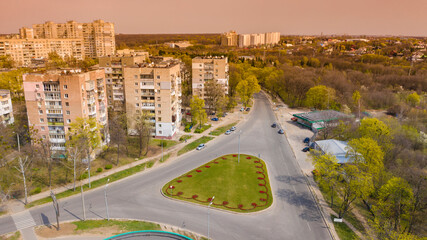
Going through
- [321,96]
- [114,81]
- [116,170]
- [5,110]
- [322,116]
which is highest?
[114,81]

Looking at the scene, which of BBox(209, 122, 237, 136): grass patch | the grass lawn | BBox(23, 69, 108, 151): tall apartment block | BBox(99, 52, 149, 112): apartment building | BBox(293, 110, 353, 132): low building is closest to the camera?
the grass lawn

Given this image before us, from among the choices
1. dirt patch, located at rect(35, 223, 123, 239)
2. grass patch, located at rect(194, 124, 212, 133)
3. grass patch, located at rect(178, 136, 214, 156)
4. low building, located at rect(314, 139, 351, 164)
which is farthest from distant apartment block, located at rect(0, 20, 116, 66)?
low building, located at rect(314, 139, 351, 164)

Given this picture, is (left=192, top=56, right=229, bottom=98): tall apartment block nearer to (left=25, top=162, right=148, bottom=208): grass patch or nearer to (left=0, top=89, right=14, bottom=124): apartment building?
(left=25, top=162, right=148, bottom=208): grass patch

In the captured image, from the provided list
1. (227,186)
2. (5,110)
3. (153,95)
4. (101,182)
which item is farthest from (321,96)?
(5,110)

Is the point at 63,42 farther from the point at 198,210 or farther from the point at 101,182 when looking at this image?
the point at 198,210

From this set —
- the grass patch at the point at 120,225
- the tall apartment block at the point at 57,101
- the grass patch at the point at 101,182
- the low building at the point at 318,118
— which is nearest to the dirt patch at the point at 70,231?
the grass patch at the point at 120,225

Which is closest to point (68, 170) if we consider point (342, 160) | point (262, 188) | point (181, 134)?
point (181, 134)
